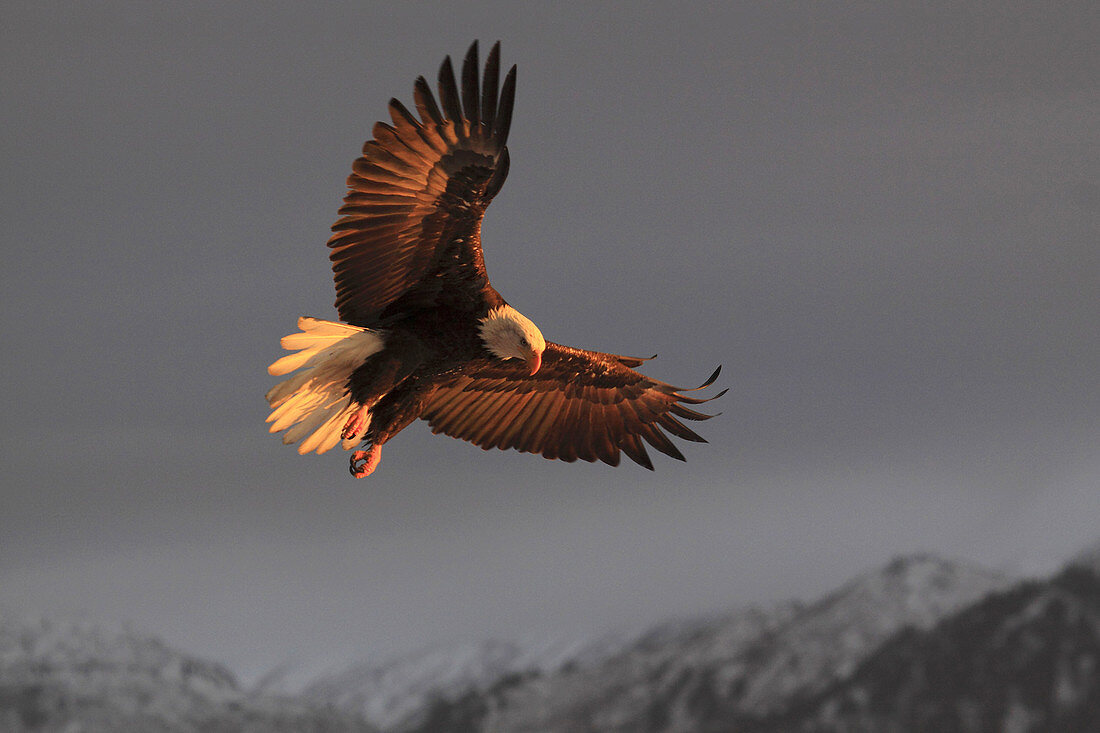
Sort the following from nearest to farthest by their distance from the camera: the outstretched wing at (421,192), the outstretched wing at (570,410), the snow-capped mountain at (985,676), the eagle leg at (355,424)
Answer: the outstretched wing at (421,192) → the eagle leg at (355,424) → the outstretched wing at (570,410) → the snow-capped mountain at (985,676)

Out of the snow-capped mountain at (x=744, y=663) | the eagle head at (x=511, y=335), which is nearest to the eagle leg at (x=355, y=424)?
the eagle head at (x=511, y=335)

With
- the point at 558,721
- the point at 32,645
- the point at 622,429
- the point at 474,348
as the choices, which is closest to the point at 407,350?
the point at 474,348

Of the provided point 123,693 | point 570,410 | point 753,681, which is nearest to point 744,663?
point 753,681

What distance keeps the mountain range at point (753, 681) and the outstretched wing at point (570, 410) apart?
15291 cm

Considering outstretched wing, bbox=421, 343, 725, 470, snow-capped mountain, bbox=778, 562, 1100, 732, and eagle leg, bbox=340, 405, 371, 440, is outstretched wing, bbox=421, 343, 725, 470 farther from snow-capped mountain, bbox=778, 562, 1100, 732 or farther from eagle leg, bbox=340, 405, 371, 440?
snow-capped mountain, bbox=778, 562, 1100, 732

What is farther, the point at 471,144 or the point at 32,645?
the point at 32,645

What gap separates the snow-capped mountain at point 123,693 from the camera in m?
163

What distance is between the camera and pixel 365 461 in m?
8.24

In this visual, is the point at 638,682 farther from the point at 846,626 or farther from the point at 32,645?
the point at 32,645

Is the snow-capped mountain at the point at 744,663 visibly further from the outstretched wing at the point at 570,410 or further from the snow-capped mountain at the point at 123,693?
the outstretched wing at the point at 570,410

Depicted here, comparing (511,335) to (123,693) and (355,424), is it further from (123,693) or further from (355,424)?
(123,693)

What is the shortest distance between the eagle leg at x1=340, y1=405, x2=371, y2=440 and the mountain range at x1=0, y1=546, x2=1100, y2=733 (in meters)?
155

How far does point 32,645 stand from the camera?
604 ft

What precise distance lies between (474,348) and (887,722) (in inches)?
6507
